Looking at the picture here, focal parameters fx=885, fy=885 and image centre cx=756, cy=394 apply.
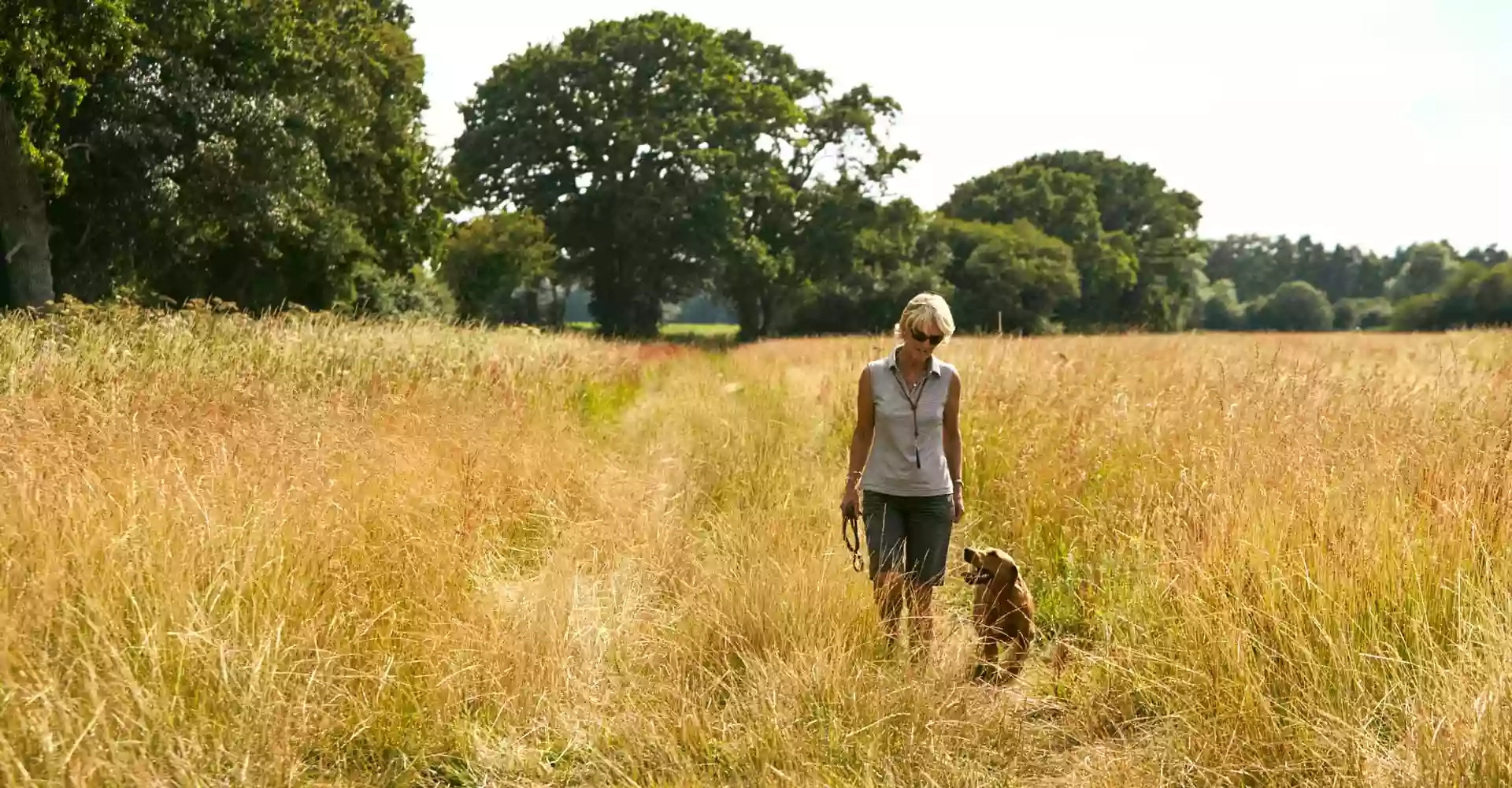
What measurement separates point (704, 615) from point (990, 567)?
1.23 m

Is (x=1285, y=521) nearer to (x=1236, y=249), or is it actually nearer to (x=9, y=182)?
(x=9, y=182)

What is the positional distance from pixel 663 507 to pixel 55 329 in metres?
5.85

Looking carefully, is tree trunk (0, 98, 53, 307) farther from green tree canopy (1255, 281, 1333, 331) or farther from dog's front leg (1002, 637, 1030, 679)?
green tree canopy (1255, 281, 1333, 331)

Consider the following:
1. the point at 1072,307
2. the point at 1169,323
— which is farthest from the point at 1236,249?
the point at 1072,307

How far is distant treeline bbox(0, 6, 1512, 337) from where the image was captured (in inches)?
601

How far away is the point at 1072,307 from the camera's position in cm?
5956

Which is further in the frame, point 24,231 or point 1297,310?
point 1297,310

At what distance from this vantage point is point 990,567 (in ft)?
12.4

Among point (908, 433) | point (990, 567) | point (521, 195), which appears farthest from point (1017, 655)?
point (521, 195)

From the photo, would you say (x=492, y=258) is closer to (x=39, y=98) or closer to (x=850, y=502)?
(x=39, y=98)

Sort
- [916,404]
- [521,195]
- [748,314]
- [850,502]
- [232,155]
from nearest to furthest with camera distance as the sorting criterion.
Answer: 1. [916,404]
2. [850,502]
3. [232,155]
4. [521,195]
5. [748,314]

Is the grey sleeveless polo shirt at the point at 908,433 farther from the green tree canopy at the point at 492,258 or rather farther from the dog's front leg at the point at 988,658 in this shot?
the green tree canopy at the point at 492,258

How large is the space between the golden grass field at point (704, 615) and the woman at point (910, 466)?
0.68ft

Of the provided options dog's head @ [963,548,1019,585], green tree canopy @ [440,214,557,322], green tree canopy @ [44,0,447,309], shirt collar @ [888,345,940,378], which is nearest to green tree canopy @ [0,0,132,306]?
green tree canopy @ [44,0,447,309]
